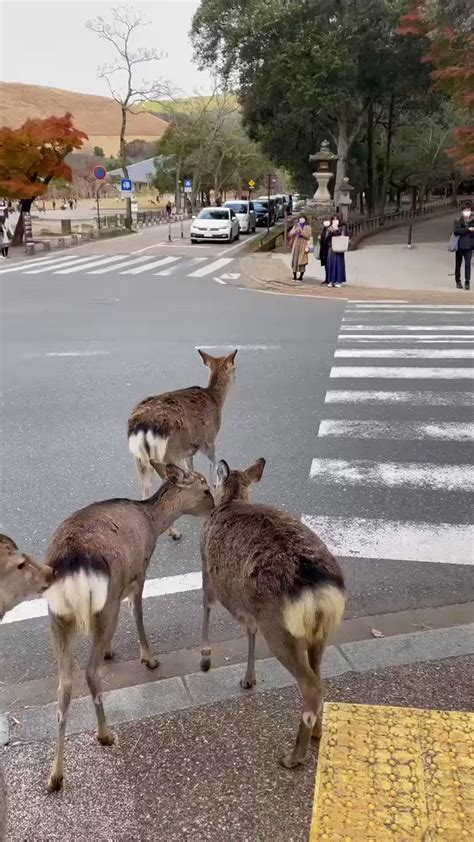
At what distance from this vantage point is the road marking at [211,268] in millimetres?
22875

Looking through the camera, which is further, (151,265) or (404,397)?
(151,265)

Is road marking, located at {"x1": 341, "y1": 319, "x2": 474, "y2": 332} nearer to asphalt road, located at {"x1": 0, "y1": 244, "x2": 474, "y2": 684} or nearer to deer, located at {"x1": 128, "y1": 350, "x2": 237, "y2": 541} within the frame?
asphalt road, located at {"x1": 0, "y1": 244, "x2": 474, "y2": 684}

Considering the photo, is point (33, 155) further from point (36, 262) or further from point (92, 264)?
point (92, 264)

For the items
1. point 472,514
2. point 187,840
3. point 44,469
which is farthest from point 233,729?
point 44,469

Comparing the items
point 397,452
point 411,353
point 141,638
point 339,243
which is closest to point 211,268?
point 339,243

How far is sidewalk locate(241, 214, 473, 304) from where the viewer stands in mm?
17891

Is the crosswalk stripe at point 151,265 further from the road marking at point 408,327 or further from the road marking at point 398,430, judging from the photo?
the road marking at point 398,430

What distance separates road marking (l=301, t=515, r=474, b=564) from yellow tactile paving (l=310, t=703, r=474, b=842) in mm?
1903

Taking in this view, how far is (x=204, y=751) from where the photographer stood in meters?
3.17

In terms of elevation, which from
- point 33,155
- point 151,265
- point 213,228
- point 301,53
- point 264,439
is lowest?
point 264,439

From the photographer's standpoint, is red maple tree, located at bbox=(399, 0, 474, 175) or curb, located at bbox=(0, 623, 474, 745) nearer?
curb, located at bbox=(0, 623, 474, 745)

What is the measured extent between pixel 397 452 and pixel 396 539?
183 centimetres

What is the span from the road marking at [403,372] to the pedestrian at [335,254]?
8640 mm

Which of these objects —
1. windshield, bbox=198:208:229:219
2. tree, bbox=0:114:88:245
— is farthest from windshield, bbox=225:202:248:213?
tree, bbox=0:114:88:245
